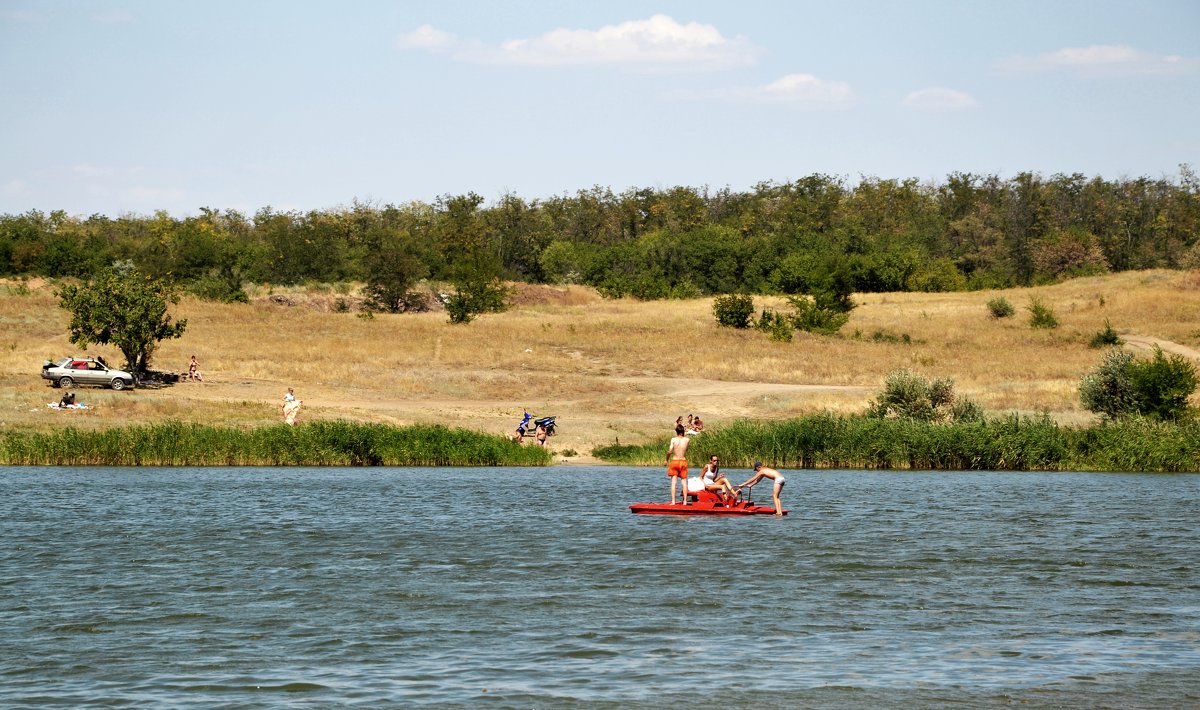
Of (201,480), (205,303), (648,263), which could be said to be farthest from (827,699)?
(648,263)

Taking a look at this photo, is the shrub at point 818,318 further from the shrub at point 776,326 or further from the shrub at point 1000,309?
the shrub at point 1000,309

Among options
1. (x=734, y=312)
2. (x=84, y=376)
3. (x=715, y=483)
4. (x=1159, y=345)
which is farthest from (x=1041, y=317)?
(x=715, y=483)

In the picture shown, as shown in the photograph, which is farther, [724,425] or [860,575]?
[724,425]

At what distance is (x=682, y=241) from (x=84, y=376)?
284ft

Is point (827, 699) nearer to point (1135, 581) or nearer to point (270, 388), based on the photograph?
point (1135, 581)

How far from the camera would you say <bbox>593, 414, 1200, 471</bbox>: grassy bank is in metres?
45.9

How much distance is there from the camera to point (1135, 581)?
23734mm

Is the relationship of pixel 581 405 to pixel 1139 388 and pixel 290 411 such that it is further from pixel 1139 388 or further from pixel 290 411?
pixel 1139 388

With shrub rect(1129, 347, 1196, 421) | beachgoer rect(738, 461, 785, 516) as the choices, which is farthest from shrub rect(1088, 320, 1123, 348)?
beachgoer rect(738, 461, 785, 516)

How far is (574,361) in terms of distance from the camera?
7744 centimetres

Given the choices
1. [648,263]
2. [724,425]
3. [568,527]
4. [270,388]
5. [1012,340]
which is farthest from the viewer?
[648,263]

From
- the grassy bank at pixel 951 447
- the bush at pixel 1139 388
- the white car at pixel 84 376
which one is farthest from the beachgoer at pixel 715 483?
the white car at pixel 84 376

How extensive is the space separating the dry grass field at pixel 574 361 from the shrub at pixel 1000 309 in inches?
39.2

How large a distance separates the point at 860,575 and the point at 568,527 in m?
8.94
